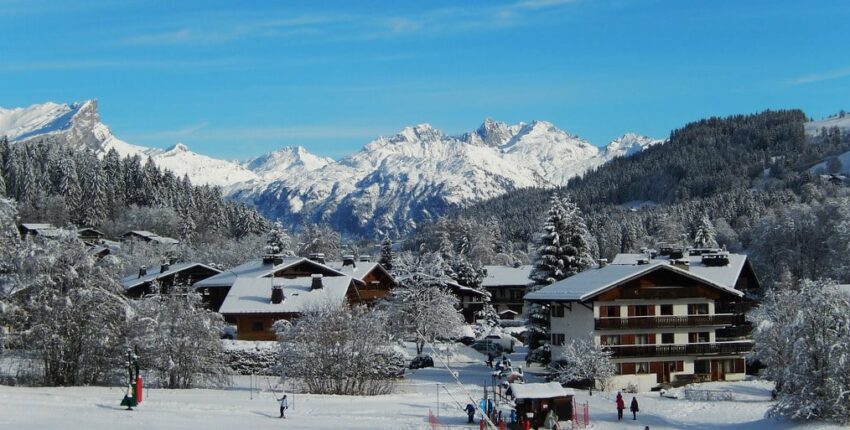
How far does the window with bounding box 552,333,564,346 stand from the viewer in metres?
64.4

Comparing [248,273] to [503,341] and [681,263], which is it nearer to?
[503,341]

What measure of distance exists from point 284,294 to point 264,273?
8.82 metres

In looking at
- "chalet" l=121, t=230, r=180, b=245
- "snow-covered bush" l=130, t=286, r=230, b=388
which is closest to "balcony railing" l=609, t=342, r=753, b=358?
"snow-covered bush" l=130, t=286, r=230, b=388

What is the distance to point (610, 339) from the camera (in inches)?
2469

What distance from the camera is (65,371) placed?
1916 inches

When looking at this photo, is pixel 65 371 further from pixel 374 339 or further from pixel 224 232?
pixel 224 232

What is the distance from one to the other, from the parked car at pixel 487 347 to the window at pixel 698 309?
63.9 ft

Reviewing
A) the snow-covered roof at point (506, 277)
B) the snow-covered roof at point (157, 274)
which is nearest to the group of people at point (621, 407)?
the snow-covered roof at point (157, 274)

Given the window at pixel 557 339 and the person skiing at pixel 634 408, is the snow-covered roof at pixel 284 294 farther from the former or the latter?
the person skiing at pixel 634 408

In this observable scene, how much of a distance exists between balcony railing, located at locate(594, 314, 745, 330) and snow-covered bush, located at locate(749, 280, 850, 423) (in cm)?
1463

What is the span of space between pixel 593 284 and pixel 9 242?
3544 cm

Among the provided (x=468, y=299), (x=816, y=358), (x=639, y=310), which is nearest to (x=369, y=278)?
(x=468, y=299)

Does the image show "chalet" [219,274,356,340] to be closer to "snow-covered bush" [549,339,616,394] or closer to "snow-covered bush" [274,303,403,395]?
"snow-covered bush" [274,303,403,395]

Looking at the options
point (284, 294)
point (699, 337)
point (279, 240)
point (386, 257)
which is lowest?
point (699, 337)
